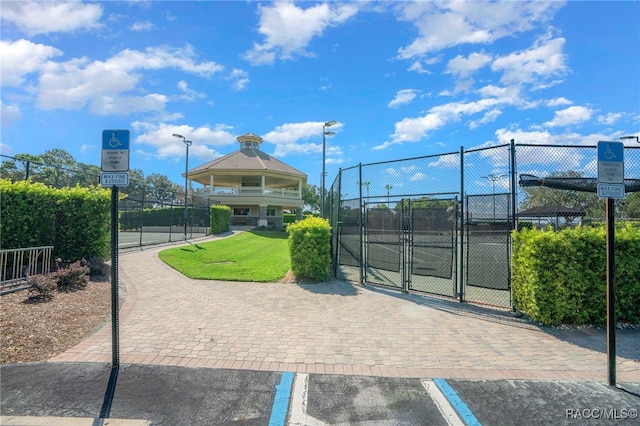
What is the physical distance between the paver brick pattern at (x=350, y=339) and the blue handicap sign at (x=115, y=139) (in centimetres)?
260

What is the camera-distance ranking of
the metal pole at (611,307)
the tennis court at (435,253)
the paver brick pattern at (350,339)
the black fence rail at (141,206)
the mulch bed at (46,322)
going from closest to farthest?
the metal pole at (611,307) → the paver brick pattern at (350,339) → the mulch bed at (46,322) → the tennis court at (435,253) → the black fence rail at (141,206)

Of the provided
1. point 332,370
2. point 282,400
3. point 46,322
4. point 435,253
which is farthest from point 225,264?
point 282,400

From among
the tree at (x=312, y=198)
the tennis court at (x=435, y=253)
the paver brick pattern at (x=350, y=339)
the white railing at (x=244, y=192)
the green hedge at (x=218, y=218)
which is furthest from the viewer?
the tree at (x=312, y=198)

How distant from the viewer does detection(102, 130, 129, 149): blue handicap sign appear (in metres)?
3.99

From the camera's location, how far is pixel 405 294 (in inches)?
309

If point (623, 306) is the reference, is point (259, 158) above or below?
above

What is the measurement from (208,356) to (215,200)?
34481 millimetres

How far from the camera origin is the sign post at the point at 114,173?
12.9ft

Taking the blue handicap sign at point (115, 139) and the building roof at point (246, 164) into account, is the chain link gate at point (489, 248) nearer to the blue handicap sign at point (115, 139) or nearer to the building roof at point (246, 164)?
→ the blue handicap sign at point (115, 139)

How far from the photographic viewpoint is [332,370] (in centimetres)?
403

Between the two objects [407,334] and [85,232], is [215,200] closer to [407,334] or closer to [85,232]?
[85,232]

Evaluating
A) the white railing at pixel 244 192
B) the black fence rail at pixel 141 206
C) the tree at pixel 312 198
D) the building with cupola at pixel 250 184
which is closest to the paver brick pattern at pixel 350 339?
the black fence rail at pixel 141 206

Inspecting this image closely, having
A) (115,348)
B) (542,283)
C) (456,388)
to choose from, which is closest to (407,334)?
(456,388)

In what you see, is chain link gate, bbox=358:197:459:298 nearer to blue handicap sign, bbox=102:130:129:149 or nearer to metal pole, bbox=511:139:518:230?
metal pole, bbox=511:139:518:230
